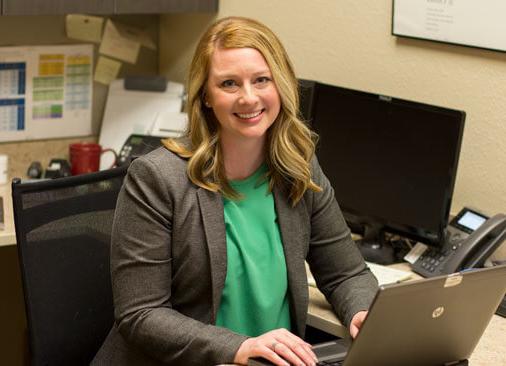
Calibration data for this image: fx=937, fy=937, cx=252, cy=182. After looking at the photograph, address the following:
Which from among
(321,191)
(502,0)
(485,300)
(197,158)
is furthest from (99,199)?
(502,0)

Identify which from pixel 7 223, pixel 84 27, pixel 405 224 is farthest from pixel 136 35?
pixel 405 224

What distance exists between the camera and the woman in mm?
1822

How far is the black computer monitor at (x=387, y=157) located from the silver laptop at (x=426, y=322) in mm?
603

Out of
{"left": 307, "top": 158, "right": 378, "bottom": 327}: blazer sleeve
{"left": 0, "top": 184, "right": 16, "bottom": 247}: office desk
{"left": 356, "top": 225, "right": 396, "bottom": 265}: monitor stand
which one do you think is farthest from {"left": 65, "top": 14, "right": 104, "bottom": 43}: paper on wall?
{"left": 307, "top": 158, "right": 378, "bottom": 327}: blazer sleeve

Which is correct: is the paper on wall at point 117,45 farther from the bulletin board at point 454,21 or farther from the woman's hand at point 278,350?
the woman's hand at point 278,350

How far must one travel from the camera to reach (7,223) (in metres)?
2.58

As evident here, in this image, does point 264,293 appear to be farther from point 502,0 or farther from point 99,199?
point 502,0

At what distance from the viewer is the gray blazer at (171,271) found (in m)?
1.79

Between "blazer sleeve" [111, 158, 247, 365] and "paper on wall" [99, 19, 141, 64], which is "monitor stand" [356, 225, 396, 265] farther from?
"paper on wall" [99, 19, 141, 64]

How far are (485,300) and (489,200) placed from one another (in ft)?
2.46

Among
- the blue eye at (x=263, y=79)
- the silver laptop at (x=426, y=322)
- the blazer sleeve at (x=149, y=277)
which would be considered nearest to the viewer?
the silver laptop at (x=426, y=322)

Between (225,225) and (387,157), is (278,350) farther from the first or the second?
(387,157)

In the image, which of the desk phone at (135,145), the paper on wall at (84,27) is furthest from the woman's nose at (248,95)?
the paper on wall at (84,27)

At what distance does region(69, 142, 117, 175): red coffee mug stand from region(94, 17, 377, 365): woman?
3.75ft
